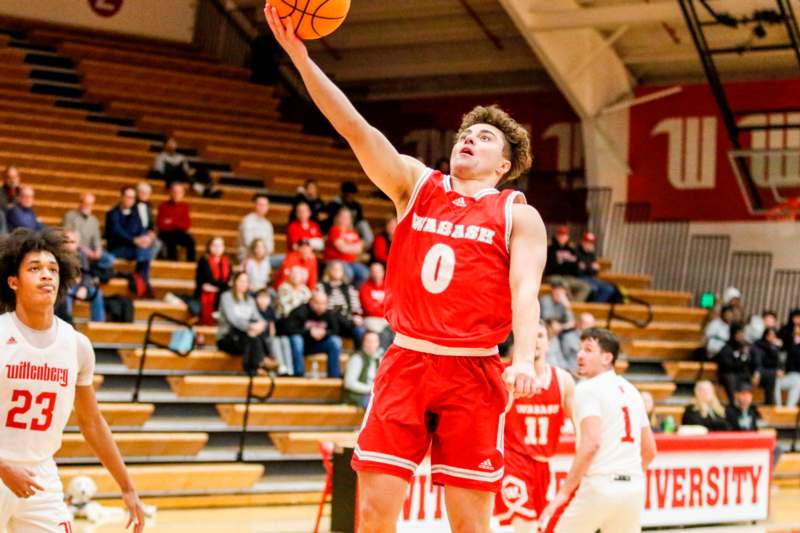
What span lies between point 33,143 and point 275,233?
3254mm

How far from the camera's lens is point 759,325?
61.7 ft

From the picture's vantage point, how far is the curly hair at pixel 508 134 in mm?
5207

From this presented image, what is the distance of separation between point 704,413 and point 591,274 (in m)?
3.68

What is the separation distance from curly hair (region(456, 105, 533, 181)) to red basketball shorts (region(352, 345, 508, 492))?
2.62 ft

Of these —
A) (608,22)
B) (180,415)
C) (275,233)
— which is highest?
(608,22)

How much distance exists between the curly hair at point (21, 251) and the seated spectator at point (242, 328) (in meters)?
8.32

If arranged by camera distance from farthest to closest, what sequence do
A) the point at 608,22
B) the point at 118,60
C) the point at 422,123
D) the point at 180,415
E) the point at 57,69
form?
the point at 422,123, the point at 118,60, the point at 57,69, the point at 608,22, the point at 180,415

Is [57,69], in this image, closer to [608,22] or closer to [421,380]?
[608,22]

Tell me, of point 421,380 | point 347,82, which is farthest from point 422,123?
A: point 421,380

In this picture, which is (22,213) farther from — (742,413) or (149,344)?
(742,413)

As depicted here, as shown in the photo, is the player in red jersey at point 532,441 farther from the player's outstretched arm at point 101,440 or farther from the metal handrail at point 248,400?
the metal handrail at point 248,400

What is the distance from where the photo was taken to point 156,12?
23.5 meters

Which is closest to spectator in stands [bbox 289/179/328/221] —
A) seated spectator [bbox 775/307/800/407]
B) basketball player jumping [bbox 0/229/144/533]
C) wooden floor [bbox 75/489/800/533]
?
wooden floor [bbox 75/489/800/533]

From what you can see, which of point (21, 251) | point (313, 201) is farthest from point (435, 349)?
point (313, 201)
